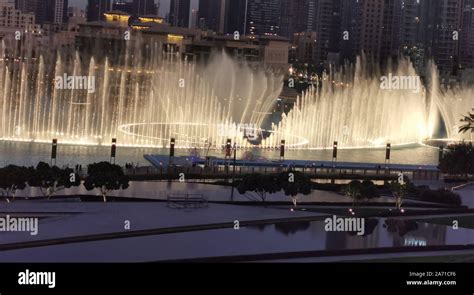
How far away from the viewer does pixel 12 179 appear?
15.3 m

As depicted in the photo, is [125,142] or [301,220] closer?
[301,220]

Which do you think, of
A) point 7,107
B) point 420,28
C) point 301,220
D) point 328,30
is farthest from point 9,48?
point 301,220

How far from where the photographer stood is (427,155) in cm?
2741

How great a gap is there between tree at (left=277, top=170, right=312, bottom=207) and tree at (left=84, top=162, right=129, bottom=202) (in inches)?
111

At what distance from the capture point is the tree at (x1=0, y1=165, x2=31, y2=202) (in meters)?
15.3

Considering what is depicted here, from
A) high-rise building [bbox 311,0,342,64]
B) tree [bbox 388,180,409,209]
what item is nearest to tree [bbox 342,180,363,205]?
tree [bbox 388,180,409,209]

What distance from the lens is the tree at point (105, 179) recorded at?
15.7m

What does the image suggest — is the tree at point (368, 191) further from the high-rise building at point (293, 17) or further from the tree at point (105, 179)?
the high-rise building at point (293, 17)

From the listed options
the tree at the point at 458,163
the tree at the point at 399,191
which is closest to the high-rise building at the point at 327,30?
the tree at the point at 458,163

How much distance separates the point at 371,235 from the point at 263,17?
7413 centimetres

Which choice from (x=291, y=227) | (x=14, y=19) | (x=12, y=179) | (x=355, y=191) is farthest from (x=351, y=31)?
(x=291, y=227)
